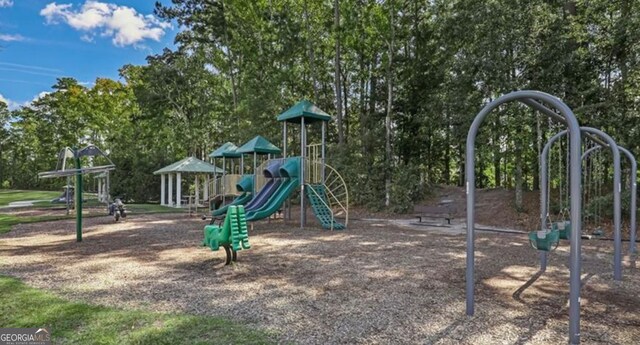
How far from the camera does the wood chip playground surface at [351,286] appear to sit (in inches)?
143

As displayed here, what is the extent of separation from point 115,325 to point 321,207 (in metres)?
8.71

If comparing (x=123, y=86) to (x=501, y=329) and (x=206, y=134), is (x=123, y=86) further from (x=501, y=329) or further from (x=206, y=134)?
(x=501, y=329)

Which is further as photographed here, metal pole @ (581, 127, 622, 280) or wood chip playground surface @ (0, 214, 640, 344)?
metal pole @ (581, 127, 622, 280)

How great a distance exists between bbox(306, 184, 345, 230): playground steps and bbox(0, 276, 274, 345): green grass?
7.68 m

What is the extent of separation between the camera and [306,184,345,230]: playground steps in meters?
11.5

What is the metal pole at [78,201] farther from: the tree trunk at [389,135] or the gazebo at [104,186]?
the tree trunk at [389,135]

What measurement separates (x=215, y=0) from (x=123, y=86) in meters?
16.7

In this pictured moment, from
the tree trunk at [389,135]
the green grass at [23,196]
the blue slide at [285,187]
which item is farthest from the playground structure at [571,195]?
the green grass at [23,196]

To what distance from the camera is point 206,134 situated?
96.7ft

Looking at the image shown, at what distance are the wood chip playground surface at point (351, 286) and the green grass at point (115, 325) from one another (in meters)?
0.23

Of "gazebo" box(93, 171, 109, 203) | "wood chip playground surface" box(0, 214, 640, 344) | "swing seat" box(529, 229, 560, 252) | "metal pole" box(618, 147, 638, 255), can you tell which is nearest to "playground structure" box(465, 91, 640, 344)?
"wood chip playground surface" box(0, 214, 640, 344)

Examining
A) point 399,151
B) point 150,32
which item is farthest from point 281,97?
point 150,32

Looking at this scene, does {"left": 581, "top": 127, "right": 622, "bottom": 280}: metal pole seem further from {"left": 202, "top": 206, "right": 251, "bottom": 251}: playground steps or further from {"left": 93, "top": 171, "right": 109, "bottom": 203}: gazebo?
{"left": 93, "top": 171, "right": 109, "bottom": 203}: gazebo

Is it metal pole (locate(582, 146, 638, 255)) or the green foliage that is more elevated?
the green foliage
